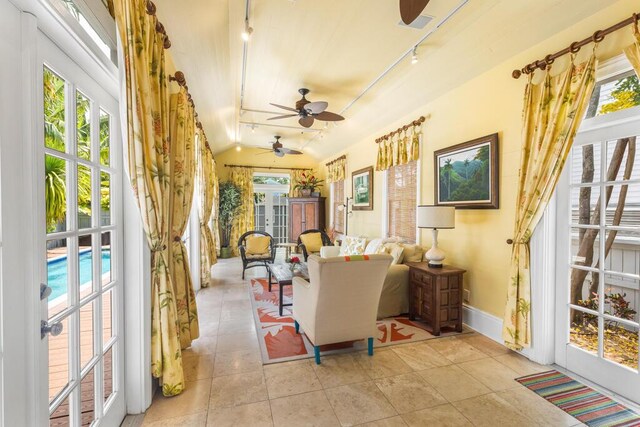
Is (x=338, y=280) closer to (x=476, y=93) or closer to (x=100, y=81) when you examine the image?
(x=100, y=81)

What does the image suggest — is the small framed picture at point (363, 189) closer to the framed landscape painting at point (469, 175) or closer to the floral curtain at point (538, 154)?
the framed landscape painting at point (469, 175)

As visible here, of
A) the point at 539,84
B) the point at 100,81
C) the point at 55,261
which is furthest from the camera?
the point at 539,84

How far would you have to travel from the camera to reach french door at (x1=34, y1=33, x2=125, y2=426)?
3.70 ft

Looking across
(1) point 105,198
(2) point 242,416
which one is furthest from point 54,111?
(2) point 242,416

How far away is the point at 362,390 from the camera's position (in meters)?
2.11

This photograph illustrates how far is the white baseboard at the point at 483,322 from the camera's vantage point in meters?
2.84

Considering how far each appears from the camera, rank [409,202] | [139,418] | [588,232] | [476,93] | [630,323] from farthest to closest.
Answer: [409,202] → [476,93] → [588,232] → [630,323] → [139,418]

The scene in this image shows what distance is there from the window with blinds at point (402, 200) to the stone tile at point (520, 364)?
6.08 feet

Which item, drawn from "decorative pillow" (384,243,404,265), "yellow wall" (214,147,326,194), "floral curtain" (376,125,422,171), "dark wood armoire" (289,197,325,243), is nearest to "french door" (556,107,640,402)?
"decorative pillow" (384,243,404,265)

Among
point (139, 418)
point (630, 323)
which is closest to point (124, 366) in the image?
point (139, 418)

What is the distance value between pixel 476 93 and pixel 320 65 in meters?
1.81

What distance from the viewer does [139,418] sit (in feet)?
5.99

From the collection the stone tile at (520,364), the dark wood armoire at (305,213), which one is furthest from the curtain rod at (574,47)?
the dark wood armoire at (305,213)

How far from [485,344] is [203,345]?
2785 mm
